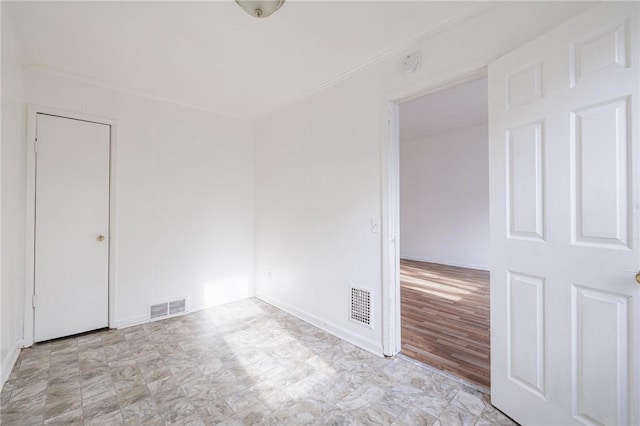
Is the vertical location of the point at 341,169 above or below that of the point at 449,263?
above

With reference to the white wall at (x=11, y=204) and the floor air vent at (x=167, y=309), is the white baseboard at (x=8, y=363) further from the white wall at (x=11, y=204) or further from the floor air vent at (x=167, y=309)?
the floor air vent at (x=167, y=309)

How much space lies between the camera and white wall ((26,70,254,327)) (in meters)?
2.93

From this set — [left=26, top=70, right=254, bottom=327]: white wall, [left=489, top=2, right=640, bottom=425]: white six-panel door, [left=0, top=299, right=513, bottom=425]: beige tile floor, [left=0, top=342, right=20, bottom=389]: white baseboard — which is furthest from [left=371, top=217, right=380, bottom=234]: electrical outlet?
[left=0, top=342, right=20, bottom=389]: white baseboard

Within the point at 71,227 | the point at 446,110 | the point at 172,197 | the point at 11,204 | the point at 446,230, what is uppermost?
the point at 446,110

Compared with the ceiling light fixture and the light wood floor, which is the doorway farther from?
the ceiling light fixture

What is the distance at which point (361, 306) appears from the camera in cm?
255

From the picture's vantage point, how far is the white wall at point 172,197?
9.62 feet

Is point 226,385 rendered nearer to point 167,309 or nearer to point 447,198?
point 167,309

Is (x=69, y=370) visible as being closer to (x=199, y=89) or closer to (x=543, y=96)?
(x=199, y=89)

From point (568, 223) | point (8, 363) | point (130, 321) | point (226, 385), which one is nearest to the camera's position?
point (568, 223)

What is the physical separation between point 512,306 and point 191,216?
11.0ft

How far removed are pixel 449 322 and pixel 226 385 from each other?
7.73ft

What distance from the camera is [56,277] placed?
105 inches

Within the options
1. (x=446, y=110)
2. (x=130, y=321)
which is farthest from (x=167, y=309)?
(x=446, y=110)
